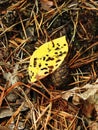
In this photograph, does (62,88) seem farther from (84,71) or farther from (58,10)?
(58,10)

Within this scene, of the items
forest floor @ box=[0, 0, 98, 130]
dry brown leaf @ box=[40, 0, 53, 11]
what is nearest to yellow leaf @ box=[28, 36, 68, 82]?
forest floor @ box=[0, 0, 98, 130]

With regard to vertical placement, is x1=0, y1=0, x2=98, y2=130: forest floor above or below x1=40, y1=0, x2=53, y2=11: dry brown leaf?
below

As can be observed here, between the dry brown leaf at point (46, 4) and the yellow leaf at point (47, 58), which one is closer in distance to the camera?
the yellow leaf at point (47, 58)

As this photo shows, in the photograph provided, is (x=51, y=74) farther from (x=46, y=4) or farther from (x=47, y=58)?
(x=46, y=4)

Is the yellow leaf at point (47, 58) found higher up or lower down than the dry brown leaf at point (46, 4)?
lower down

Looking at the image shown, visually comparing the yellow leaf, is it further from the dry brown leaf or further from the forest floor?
the dry brown leaf

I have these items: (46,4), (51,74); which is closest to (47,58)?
(51,74)

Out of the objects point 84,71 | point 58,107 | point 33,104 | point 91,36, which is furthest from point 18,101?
point 91,36

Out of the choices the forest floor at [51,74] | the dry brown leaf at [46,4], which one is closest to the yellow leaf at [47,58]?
the forest floor at [51,74]

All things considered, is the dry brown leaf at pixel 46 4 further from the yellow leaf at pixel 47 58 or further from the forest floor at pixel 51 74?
the yellow leaf at pixel 47 58
